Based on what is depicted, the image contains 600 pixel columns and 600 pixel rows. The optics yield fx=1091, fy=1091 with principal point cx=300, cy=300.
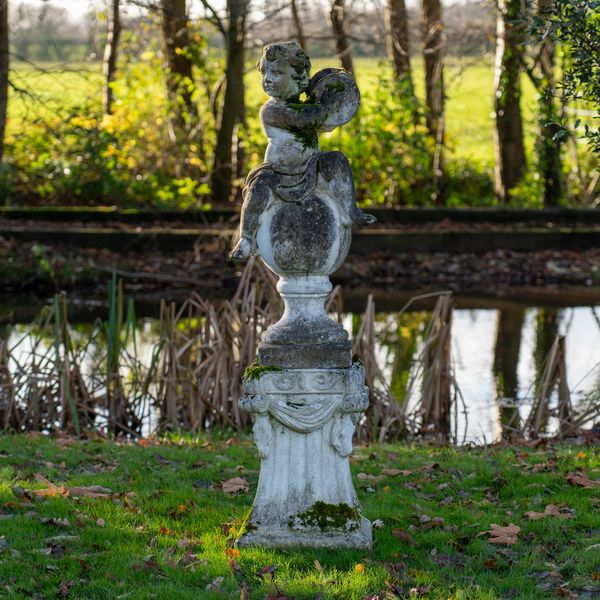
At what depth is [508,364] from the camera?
41.0 ft

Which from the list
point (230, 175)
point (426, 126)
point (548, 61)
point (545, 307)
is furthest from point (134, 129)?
point (545, 307)

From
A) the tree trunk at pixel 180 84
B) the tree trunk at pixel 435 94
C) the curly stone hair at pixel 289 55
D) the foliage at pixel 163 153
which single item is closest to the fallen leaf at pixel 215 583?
the curly stone hair at pixel 289 55

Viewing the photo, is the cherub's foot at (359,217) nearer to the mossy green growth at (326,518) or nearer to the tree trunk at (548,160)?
the mossy green growth at (326,518)

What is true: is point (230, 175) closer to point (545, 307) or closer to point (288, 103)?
point (545, 307)

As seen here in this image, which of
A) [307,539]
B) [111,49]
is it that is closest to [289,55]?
[307,539]

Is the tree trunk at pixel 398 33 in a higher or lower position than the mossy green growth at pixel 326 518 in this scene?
higher

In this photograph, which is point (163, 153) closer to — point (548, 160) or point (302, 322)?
point (548, 160)

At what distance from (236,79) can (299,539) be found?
52.3ft

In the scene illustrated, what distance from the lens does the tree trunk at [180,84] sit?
71.3 ft

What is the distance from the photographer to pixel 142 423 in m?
9.51

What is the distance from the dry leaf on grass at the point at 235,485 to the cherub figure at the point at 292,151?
6.40 feet

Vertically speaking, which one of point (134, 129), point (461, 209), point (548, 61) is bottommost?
point (461, 209)

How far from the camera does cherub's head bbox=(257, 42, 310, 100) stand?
548 cm

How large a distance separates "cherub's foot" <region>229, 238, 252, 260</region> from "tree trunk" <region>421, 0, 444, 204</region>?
58.2ft
